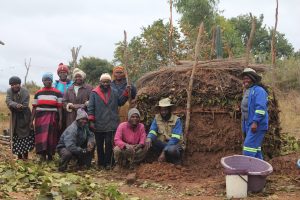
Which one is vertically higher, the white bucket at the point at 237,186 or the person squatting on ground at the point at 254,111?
the person squatting on ground at the point at 254,111

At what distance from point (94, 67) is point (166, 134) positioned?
2475cm

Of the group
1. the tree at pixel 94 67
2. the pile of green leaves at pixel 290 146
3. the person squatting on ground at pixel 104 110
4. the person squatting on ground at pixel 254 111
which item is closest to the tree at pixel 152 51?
the pile of green leaves at pixel 290 146

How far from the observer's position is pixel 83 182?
19.8ft

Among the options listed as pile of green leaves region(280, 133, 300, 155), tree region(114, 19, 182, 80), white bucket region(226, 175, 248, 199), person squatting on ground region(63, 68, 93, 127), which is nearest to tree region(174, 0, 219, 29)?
tree region(114, 19, 182, 80)

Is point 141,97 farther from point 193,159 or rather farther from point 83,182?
point 83,182

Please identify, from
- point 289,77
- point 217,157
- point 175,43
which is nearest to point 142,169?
point 217,157

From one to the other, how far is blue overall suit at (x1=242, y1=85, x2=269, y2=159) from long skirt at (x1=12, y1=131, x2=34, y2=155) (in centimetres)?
422

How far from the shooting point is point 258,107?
285 inches

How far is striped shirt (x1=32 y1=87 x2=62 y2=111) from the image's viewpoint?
9070 mm

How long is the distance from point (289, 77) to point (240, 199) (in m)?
16.2

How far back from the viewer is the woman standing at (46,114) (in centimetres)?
908

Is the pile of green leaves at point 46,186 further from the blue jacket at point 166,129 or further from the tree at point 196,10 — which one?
the tree at point 196,10

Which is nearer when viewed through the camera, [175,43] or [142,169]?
[142,169]

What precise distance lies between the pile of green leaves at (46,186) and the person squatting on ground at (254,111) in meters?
2.45
